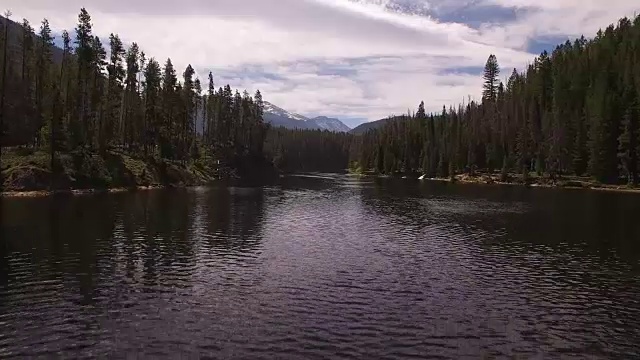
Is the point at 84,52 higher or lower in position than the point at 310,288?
higher

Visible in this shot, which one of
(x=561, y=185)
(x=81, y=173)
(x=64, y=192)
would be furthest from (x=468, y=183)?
(x=64, y=192)

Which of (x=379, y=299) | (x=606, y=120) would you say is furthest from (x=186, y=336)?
(x=606, y=120)

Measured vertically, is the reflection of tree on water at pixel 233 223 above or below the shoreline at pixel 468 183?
below

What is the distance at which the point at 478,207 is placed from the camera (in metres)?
89.9

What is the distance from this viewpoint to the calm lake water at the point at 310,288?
2375 centimetres

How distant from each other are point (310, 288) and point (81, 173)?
77.0 metres

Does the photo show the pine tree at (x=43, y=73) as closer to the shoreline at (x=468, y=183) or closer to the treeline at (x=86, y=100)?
the treeline at (x=86, y=100)

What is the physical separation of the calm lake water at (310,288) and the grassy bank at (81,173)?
62.5ft

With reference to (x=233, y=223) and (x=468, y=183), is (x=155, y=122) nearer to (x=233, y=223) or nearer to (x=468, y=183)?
(x=233, y=223)

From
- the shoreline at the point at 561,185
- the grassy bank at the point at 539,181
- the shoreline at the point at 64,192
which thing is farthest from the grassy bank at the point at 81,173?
the grassy bank at the point at 539,181

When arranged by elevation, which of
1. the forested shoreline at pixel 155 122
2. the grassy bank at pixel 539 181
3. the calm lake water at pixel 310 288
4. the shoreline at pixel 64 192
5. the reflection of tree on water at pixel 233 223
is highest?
the forested shoreline at pixel 155 122

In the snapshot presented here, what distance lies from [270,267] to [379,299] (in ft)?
37.7

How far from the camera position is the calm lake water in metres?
23.8

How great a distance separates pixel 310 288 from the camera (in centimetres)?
3350
